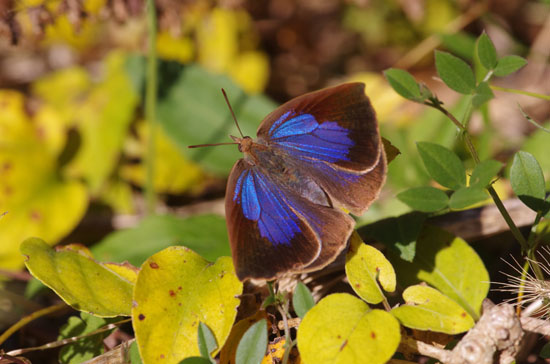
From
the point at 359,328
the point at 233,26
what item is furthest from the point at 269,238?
the point at 233,26

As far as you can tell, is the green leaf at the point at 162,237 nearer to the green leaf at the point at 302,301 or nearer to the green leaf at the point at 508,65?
the green leaf at the point at 302,301

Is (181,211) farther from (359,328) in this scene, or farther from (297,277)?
(359,328)

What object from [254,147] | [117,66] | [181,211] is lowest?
[181,211]

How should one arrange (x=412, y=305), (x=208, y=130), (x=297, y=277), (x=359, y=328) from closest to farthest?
1. (x=359, y=328)
2. (x=412, y=305)
3. (x=297, y=277)
4. (x=208, y=130)

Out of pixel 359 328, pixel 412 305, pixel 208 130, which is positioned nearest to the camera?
pixel 359 328

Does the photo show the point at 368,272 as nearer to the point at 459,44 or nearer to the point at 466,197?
the point at 466,197

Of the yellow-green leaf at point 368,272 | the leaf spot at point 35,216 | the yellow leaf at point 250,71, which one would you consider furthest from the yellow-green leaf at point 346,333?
the yellow leaf at point 250,71
